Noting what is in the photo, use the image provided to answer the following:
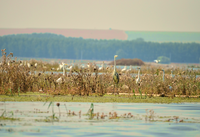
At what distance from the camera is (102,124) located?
11094 millimetres

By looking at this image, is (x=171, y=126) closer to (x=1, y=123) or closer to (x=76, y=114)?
(x=76, y=114)

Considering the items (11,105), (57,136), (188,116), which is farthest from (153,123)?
(11,105)

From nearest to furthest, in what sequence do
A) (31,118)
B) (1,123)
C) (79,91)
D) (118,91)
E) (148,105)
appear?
(1,123)
(31,118)
(148,105)
(79,91)
(118,91)

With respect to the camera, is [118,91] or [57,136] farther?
[118,91]

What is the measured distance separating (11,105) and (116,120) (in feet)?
15.3

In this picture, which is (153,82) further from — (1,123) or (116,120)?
(1,123)

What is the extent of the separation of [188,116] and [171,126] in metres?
2.04

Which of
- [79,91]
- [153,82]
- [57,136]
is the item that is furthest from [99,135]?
[153,82]

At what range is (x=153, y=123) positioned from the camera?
11.4m

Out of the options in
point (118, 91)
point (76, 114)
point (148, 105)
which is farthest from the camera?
point (118, 91)

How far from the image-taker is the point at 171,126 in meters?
11.0

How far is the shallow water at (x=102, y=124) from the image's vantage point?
9.85 metres

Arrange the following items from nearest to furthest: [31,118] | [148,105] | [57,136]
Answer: [57,136], [31,118], [148,105]

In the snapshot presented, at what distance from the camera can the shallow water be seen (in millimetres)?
9852
